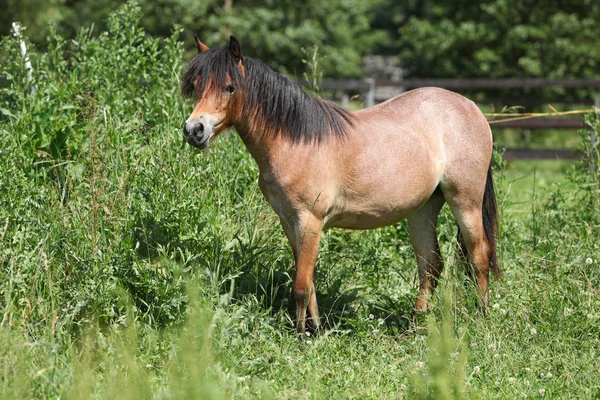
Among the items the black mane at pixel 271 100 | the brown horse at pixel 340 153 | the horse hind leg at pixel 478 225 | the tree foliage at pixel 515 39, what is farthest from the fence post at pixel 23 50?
the tree foliage at pixel 515 39

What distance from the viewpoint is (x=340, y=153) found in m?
4.79

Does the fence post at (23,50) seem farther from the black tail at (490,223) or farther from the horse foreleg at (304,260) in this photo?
the black tail at (490,223)

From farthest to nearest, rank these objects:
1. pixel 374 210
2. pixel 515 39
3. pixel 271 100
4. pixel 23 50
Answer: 1. pixel 515 39
2. pixel 23 50
3. pixel 374 210
4. pixel 271 100

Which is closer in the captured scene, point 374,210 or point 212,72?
point 212,72

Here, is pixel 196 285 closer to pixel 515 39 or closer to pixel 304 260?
pixel 304 260

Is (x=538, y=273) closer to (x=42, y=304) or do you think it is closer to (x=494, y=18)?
(x=42, y=304)

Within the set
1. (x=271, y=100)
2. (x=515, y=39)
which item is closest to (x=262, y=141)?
(x=271, y=100)

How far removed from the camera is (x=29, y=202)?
493cm

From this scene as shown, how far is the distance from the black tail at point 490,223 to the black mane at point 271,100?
132 centimetres

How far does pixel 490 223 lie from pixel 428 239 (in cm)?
47

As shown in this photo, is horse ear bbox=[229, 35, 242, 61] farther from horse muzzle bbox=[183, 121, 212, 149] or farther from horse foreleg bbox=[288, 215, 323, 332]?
horse foreleg bbox=[288, 215, 323, 332]

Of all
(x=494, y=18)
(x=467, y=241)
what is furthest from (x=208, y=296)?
(x=494, y=18)

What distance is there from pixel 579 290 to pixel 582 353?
63 cm

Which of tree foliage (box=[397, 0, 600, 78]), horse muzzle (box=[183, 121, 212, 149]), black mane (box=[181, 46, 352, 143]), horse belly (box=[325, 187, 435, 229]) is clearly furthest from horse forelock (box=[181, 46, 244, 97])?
tree foliage (box=[397, 0, 600, 78])
